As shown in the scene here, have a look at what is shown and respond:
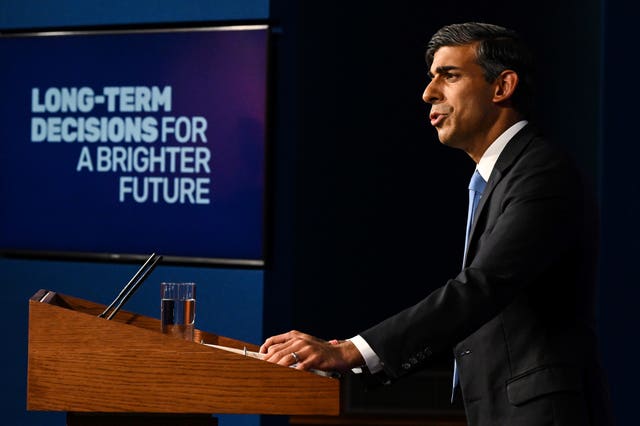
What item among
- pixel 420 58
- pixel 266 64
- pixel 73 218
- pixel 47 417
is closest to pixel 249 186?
pixel 266 64

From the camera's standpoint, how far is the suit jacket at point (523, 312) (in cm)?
188

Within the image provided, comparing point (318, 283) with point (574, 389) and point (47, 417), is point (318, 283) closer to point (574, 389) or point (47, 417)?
point (47, 417)

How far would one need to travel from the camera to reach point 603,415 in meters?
2.03

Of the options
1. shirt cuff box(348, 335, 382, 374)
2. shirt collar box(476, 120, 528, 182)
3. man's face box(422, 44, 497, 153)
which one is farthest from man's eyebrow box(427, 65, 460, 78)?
shirt cuff box(348, 335, 382, 374)

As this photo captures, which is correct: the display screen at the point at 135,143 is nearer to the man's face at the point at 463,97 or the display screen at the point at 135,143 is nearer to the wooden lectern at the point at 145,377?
the man's face at the point at 463,97

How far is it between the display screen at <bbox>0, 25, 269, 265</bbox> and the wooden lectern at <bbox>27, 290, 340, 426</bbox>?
2.21 metres

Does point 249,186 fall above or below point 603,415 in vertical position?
above

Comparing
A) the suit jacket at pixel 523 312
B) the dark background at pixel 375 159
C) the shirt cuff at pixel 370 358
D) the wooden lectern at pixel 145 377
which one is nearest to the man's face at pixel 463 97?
the suit jacket at pixel 523 312

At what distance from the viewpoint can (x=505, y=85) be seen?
2.17 m

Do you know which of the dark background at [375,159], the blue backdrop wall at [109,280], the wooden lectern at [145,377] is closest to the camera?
the wooden lectern at [145,377]

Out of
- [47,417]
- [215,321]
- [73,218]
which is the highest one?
[73,218]

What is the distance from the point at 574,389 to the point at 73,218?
9.44 feet

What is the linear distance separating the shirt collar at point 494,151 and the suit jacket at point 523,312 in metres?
0.06

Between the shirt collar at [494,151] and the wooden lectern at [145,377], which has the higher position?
the shirt collar at [494,151]
